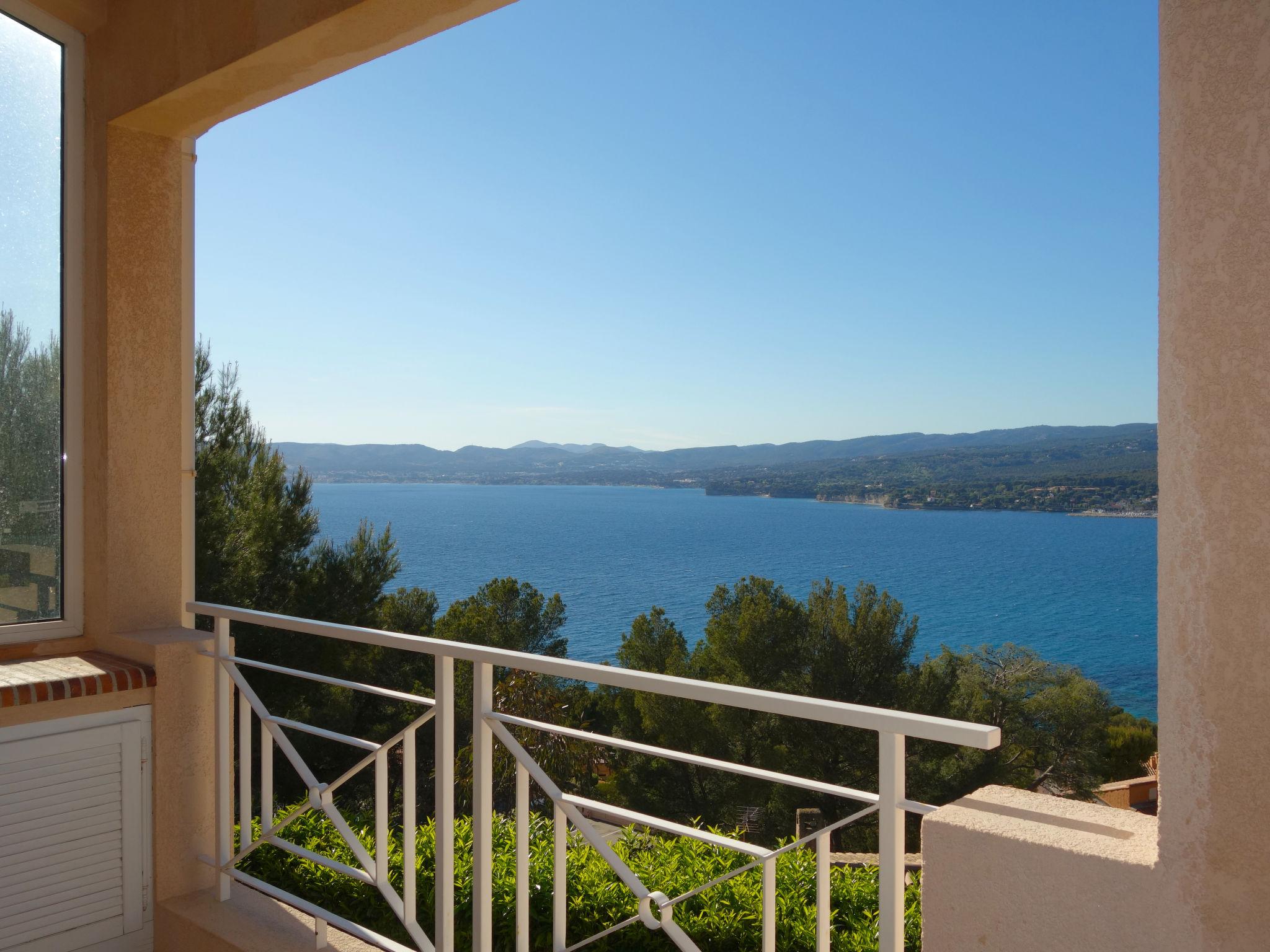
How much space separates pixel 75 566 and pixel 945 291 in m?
44.3

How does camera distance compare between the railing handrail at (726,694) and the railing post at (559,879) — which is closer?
the railing handrail at (726,694)

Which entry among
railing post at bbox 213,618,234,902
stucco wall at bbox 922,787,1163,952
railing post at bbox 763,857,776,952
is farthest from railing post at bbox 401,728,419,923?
stucco wall at bbox 922,787,1163,952

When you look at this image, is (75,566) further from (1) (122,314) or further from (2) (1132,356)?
(2) (1132,356)

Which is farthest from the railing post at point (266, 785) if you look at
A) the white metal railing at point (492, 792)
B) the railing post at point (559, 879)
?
the railing post at point (559, 879)

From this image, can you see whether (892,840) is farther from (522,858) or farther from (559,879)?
(522,858)

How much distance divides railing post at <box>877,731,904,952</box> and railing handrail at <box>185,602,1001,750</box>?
0.03 m

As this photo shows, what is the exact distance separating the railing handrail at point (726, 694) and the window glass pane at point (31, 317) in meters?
0.94

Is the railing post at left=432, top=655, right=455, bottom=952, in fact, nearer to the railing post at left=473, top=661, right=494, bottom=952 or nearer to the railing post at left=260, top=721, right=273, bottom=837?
the railing post at left=473, top=661, right=494, bottom=952

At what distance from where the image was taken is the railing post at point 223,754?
2145mm

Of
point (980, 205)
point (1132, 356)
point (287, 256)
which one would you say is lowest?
point (1132, 356)

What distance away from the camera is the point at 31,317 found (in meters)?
2.30

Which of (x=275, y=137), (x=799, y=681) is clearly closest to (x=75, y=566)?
(x=799, y=681)

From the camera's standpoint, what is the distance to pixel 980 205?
42.0 m

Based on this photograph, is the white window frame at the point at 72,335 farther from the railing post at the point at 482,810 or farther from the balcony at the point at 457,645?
the railing post at the point at 482,810
